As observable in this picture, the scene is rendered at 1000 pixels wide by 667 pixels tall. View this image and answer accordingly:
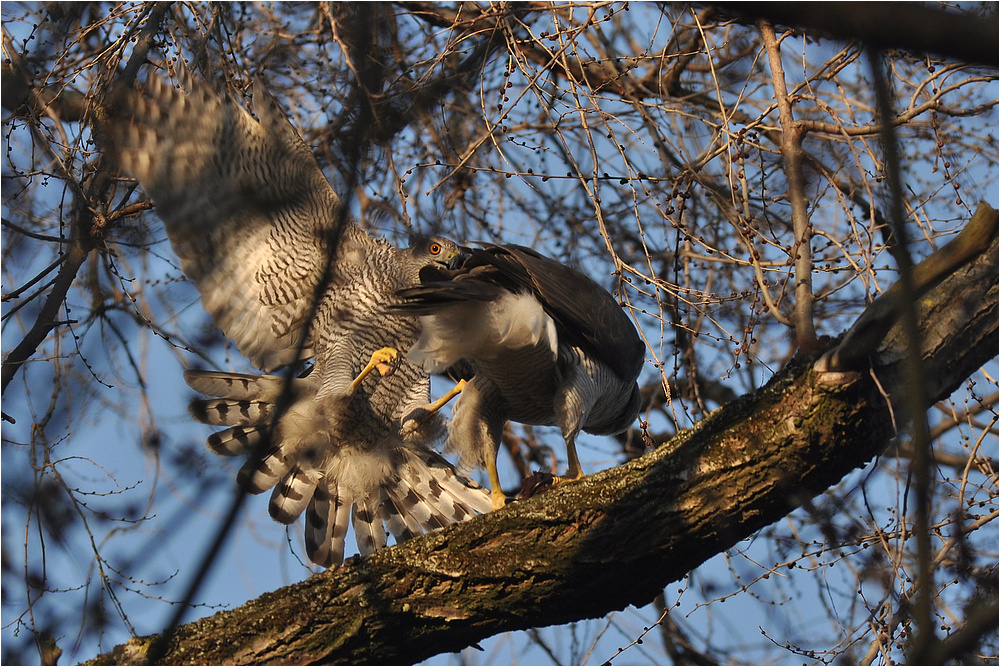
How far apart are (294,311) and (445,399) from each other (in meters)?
0.81

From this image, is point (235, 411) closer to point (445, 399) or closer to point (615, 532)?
point (445, 399)

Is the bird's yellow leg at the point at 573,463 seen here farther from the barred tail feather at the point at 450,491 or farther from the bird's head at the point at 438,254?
the bird's head at the point at 438,254

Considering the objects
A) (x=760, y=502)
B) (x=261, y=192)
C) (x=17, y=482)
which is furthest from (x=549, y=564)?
(x=261, y=192)

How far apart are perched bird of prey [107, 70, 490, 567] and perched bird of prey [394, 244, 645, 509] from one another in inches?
11.8

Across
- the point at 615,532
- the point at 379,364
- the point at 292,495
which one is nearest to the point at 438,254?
the point at 379,364

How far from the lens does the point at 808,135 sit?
2.97 metres

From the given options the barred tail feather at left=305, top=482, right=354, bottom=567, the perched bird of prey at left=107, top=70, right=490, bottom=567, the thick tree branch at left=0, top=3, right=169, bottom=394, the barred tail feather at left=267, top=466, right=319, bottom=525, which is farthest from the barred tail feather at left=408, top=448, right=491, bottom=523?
the thick tree branch at left=0, top=3, right=169, bottom=394

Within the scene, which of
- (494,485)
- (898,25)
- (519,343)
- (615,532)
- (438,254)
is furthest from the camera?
(438,254)

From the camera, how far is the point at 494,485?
3441 millimetres

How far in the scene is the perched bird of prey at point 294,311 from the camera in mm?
3531

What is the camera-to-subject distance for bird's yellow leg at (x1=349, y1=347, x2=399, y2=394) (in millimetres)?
3658

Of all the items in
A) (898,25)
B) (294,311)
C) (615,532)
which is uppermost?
(294,311)

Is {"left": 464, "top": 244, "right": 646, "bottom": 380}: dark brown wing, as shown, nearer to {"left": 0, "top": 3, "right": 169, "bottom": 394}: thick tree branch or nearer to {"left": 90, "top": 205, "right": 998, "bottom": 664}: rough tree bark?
{"left": 90, "top": 205, "right": 998, "bottom": 664}: rough tree bark

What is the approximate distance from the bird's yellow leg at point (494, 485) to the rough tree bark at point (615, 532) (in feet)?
3.28
